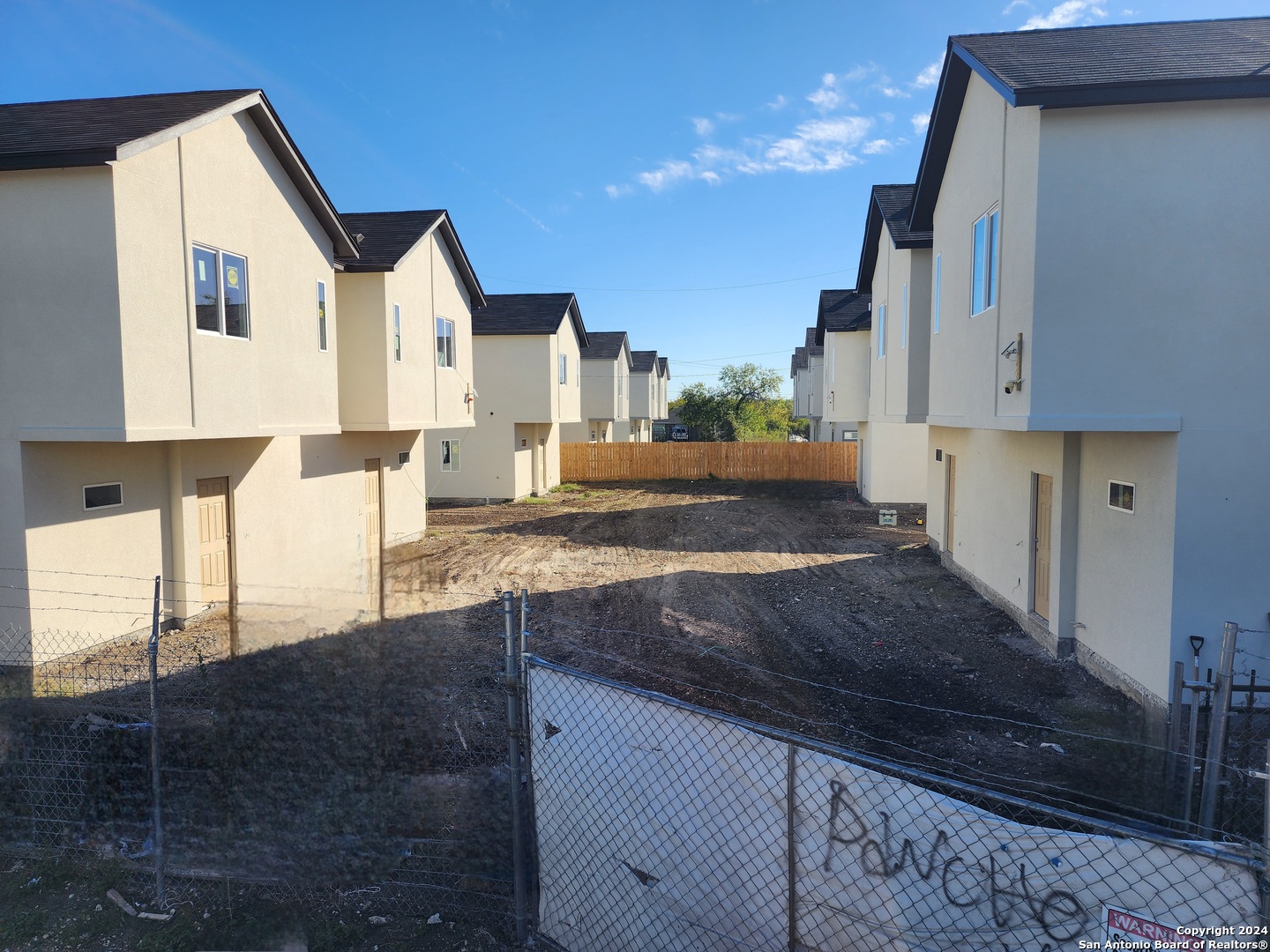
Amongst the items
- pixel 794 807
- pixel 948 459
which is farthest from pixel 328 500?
pixel 794 807

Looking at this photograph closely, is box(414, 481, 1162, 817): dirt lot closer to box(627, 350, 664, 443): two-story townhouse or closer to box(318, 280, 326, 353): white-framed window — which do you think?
box(318, 280, 326, 353): white-framed window

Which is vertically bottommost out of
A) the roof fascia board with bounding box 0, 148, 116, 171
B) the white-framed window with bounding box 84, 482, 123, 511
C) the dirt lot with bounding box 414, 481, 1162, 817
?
the dirt lot with bounding box 414, 481, 1162, 817

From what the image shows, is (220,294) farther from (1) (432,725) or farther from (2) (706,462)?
(2) (706,462)

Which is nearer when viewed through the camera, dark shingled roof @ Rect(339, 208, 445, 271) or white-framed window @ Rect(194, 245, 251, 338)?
white-framed window @ Rect(194, 245, 251, 338)

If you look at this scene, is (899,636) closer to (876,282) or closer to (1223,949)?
(1223,949)

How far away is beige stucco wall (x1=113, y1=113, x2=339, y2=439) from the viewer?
29.2 feet

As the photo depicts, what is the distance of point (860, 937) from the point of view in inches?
125

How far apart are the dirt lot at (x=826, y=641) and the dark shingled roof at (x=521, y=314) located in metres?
8.09

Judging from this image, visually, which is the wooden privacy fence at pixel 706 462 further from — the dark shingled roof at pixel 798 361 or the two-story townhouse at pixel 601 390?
the dark shingled roof at pixel 798 361

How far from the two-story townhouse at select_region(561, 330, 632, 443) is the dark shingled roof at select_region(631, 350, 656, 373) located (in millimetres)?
7641

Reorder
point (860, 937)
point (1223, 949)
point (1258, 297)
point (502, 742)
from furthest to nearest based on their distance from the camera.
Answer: point (1258, 297)
point (502, 742)
point (860, 937)
point (1223, 949)

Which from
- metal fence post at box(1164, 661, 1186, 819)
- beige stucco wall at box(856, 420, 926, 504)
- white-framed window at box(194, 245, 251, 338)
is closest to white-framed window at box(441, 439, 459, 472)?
beige stucco wall at box(856, 420, 926, 504)

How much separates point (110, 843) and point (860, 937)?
16.0ft

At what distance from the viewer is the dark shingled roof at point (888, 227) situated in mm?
14648
